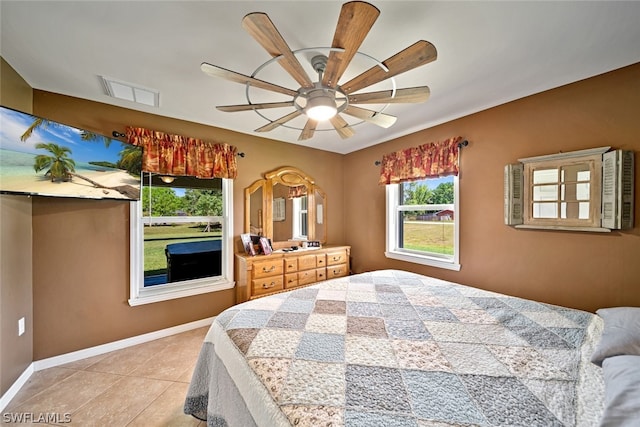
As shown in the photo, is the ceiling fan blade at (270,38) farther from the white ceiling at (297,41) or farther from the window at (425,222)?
the window at (425,222)

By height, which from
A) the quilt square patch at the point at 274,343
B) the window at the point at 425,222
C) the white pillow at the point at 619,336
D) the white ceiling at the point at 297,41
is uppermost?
the white ceiling at the point at 297,41

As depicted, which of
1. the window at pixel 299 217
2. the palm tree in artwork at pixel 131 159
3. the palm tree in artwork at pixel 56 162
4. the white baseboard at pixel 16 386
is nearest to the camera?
the white baseboard at pixel 16 386

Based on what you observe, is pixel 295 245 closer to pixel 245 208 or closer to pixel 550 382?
pixel 245 208

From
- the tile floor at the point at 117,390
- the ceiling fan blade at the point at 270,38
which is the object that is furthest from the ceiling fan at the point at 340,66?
the tile floor at the point at 117,390

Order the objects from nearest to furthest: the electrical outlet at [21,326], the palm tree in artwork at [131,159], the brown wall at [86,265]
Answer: the electrical outlet at [21,326]
the brown wall at [86,265]
the palm tree in artwork at [131,159]

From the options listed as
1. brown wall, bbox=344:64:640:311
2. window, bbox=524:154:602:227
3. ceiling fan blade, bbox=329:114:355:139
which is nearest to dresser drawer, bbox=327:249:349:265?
brown wall, bbox=344:64:640:311

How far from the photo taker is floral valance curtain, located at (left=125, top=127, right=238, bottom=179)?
2.49 m

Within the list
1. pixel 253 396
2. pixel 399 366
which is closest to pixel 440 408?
pixel 399 366

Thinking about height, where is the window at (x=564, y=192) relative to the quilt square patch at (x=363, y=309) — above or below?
above

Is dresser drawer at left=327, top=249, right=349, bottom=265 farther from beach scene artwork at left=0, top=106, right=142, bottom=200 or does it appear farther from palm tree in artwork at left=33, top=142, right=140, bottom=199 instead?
palm tree in artwork at left=33, top=142, right=140, bottom=199

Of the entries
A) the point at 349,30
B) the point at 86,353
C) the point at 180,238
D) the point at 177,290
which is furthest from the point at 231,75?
the point at 86,353

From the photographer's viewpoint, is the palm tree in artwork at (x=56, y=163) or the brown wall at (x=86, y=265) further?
the brown wall at (x=86, y=265)

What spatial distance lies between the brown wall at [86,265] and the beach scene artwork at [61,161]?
29cm

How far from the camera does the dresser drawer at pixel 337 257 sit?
359 centimetres
